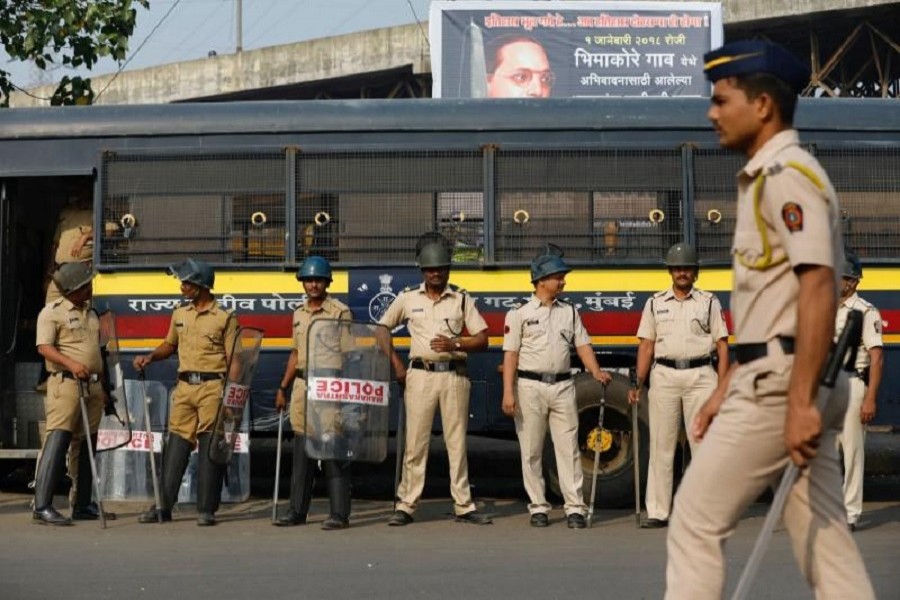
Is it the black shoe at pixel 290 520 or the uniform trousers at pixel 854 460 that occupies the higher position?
the uniform trousers at pixel 854 460

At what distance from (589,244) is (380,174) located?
5.72ft

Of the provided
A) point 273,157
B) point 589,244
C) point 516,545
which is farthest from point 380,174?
point 516,545

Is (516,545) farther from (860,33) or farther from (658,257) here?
(860,33)

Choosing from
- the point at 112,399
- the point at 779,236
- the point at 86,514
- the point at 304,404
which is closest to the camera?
the point at 779,236

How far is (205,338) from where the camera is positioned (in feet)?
38.3

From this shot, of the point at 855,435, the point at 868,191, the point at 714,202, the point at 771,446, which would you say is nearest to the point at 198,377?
the point at 714,202

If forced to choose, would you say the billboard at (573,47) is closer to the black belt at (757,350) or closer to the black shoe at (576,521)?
the black shoe at (576,521)

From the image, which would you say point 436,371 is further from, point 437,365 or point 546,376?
point 546,376

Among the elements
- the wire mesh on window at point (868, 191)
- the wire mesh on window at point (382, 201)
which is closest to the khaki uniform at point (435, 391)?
the wire mesh on window at point (382, 201)

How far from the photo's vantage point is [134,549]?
32.9 ft

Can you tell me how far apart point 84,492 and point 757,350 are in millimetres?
7689

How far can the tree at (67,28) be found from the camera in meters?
16.2

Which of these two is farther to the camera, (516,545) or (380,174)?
(380,174)

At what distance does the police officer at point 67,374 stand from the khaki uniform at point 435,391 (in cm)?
215
